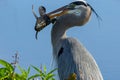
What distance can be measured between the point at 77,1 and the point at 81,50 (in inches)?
118

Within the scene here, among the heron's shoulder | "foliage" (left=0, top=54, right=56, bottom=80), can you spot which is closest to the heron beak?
the heron's shoulder

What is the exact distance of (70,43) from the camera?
7578 millimetres

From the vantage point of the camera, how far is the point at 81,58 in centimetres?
706

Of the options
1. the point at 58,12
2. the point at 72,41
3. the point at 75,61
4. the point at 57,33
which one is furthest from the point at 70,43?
the point at 58,12

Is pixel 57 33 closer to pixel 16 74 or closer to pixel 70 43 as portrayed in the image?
pixel 70 43

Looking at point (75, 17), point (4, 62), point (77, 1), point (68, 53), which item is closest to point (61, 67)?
point (68, 53)

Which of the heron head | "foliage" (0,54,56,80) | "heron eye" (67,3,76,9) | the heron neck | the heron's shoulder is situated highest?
"heron eye" (67,3,76,9)

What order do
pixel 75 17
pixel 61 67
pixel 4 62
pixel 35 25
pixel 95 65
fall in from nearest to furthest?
pixel 4 62, pixel 95 65, pixel 61 67, pixel 35 25, pixel 75 17

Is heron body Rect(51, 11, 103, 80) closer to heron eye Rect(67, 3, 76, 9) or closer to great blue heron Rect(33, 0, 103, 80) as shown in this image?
great blue heron Rect(33, 0, 103, 80)

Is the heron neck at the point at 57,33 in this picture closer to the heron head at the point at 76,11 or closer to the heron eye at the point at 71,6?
the heron head at the point at 76,11

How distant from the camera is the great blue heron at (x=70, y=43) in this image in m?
6.81

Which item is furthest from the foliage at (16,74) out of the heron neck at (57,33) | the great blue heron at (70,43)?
the heron neck at (57,33)

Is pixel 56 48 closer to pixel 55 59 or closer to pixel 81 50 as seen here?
pixel 55 59

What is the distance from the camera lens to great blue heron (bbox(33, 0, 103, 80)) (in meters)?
6.81
